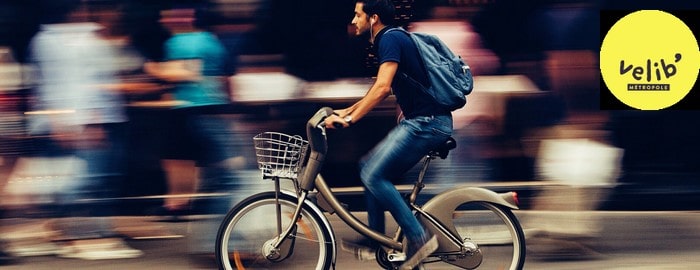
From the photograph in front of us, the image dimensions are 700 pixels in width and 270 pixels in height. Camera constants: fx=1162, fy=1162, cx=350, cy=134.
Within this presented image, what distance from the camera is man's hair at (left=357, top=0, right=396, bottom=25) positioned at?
5.56m

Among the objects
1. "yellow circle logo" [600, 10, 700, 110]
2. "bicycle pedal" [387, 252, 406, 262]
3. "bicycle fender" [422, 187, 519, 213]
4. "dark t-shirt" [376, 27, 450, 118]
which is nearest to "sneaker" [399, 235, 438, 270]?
"bicycle pedal" [387, 252, 406, 262]

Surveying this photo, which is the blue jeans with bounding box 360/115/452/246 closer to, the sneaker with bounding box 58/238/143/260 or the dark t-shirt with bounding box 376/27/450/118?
the dark t-shirt with bounding box 376/27/450/118

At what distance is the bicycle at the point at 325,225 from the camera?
5734 millimetres

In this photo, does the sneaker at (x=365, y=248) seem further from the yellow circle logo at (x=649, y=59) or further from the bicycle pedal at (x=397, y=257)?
the yellow circle logo at (x=649, y=59)

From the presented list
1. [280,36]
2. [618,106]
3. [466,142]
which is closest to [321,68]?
[280,36]

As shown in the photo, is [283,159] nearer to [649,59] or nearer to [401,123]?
[401,123]

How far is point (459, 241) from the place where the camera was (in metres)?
5.80

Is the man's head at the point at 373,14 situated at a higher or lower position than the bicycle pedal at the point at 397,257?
higher

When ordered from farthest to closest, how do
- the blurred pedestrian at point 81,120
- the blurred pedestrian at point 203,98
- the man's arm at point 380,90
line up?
1. the blurred pedestrian at point 81,120
2. the blurred pedestrian at point 203,98
3. the man's arm at point 380,90

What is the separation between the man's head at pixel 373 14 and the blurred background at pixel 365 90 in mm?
1832

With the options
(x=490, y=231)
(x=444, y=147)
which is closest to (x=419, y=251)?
(x=490, y=231)

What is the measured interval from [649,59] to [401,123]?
3205 mm

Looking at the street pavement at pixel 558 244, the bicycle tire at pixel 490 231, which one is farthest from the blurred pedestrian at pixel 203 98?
the bicycle tire at pixel 490 231

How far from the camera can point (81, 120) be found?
24.3ft
